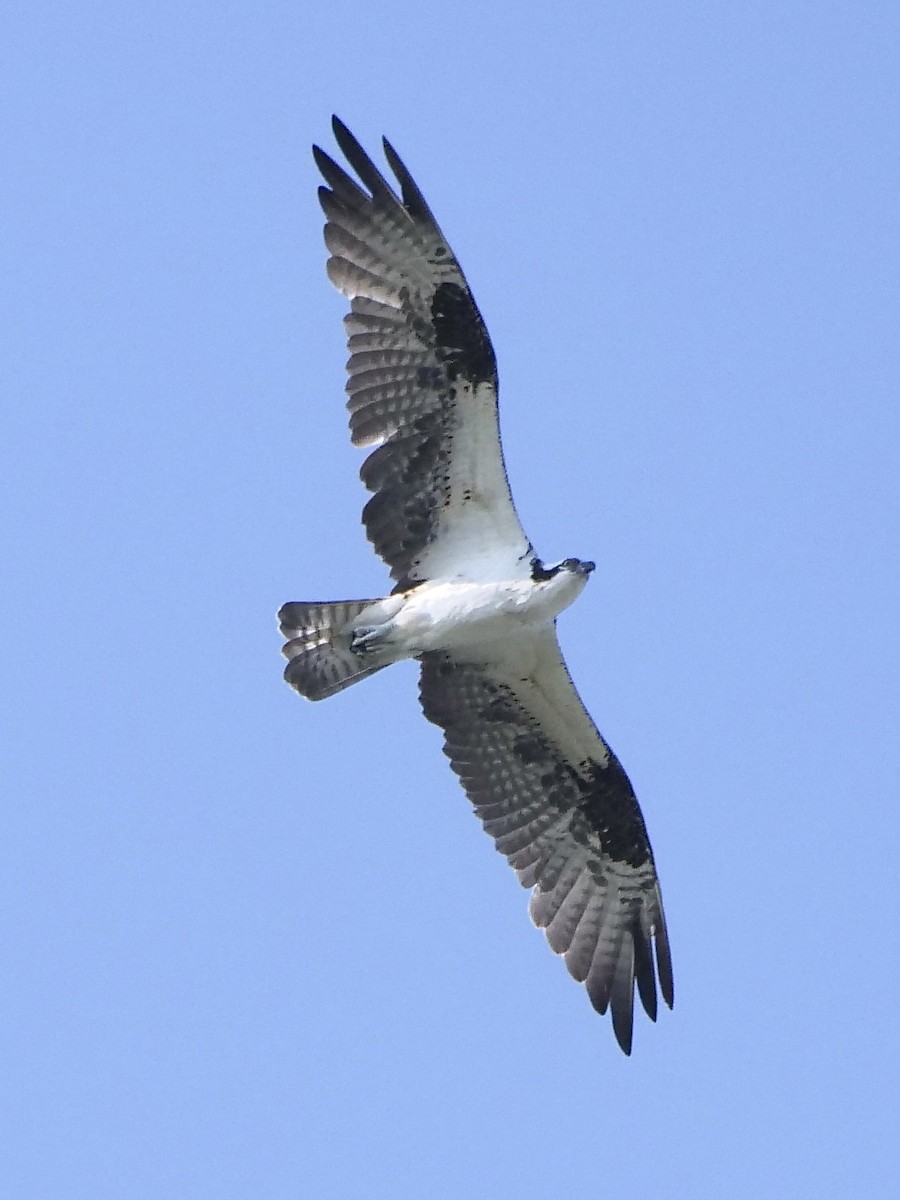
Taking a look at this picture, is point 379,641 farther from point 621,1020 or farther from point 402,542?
point 621,1020

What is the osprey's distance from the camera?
38.0 feet

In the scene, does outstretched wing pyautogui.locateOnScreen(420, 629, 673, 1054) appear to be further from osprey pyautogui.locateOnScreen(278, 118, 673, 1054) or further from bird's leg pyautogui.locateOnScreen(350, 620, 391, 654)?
bird's leg pyautogui.locateOnScreen(350, 620, 391, 654)

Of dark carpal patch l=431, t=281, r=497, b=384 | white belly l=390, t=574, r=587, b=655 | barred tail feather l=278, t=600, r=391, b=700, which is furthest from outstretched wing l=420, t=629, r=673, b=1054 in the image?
dark carpal patch l=431, t=281, r=497, b=384

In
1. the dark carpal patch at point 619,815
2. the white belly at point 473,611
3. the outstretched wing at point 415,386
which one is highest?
the outstretched wing at point 415,386

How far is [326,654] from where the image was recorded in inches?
466

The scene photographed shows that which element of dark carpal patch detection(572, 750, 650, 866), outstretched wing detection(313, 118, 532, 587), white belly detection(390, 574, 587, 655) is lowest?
dark carpal patch detection(572, 750, 650, 866)

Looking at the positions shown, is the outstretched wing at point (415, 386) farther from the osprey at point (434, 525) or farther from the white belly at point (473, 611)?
the white belly at point (473, 611)

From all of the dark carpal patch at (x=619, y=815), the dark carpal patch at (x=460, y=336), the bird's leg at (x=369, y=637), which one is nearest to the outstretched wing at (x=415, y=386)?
the dark carpal patch at (x=460, y=336)

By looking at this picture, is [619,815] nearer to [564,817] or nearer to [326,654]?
[564,817]

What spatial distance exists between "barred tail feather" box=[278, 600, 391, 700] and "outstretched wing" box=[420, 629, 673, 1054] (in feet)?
1.93

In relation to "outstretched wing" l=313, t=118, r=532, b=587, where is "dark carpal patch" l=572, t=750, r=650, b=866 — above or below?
below

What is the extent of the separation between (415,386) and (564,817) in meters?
2.79

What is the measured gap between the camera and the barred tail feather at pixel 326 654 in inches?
465

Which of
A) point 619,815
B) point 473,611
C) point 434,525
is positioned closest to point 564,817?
point 619,815
